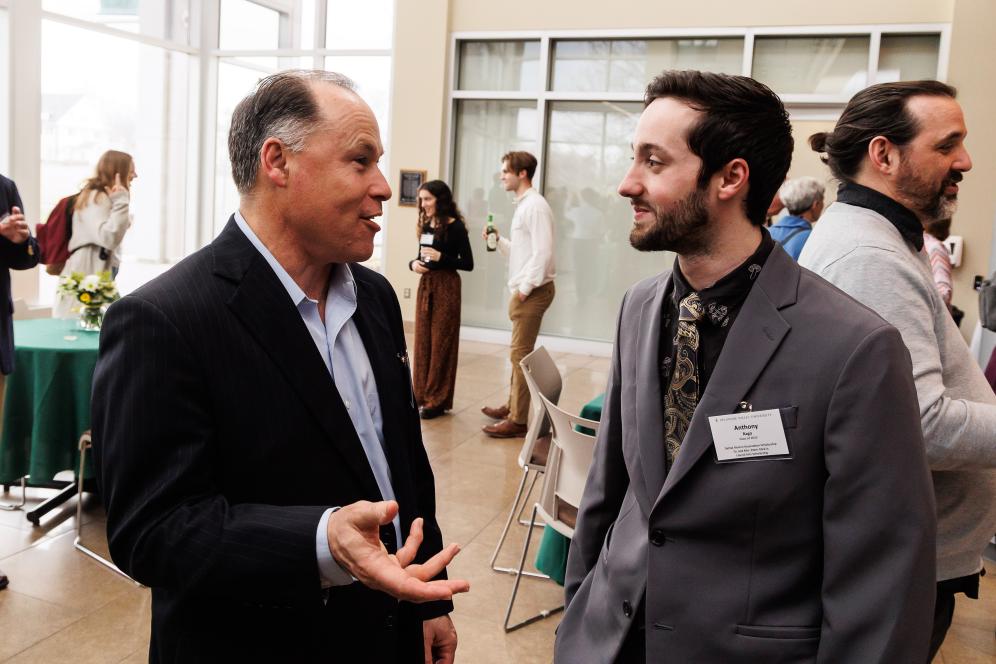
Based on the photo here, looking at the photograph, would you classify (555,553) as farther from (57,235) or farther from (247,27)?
(247,27)

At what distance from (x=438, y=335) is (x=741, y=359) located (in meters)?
5.27

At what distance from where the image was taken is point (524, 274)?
6.11 meters

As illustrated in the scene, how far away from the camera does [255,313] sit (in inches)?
52.0

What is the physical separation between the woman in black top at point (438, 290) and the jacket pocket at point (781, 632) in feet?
17.0

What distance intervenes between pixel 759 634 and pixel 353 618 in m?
0.65

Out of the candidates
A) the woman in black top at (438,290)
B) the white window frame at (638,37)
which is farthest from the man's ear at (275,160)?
the white window frame at (638,37)

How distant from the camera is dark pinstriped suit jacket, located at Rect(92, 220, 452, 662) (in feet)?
3.86

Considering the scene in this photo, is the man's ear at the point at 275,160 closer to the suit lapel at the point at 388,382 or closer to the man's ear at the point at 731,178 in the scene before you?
the suit lapel at the point at 388,382

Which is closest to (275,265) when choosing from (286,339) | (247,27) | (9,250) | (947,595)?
(286,339)

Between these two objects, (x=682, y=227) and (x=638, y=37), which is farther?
(x=638, y=37)

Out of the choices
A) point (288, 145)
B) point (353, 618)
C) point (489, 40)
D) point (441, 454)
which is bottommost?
point (441, 454)

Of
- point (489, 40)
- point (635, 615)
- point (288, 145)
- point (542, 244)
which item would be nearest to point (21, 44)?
point (489, 40)

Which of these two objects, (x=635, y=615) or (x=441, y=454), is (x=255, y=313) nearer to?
(x=635, y=615)

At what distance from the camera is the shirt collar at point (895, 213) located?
1.72 meters
